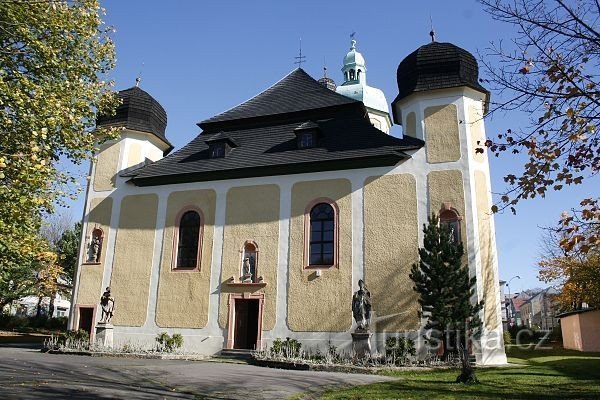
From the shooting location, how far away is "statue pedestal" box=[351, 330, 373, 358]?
15766mm

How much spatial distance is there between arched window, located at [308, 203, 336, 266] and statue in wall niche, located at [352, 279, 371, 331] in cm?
253

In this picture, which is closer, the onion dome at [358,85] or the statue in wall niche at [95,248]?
the statue in wall niche at [95,248]

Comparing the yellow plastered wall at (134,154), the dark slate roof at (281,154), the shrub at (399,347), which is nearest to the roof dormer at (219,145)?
the dark slate roof at (281,154)

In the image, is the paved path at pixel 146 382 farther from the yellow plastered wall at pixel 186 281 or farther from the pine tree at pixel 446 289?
the yellow plastered wall at pixel 186 281

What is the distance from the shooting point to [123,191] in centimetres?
2283

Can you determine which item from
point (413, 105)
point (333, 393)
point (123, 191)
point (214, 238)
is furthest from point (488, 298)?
point (123, 191)

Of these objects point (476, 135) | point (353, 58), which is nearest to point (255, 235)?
A: point (476, 135)

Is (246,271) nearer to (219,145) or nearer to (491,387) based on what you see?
(219,145)

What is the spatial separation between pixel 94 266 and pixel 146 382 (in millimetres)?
13745

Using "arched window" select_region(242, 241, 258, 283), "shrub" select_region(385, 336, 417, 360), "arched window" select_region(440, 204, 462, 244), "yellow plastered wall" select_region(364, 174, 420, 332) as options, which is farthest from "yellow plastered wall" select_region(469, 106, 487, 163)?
"arched window" select_region(242, 241, 258, 283)

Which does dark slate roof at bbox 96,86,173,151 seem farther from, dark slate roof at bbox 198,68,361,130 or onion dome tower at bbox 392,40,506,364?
onion dome tower at bbox 392,40,506,364

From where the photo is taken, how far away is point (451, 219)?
17750 millimetres

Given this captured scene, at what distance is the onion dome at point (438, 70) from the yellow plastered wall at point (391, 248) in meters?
3.78

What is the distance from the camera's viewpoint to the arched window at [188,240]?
20812 millimetres
